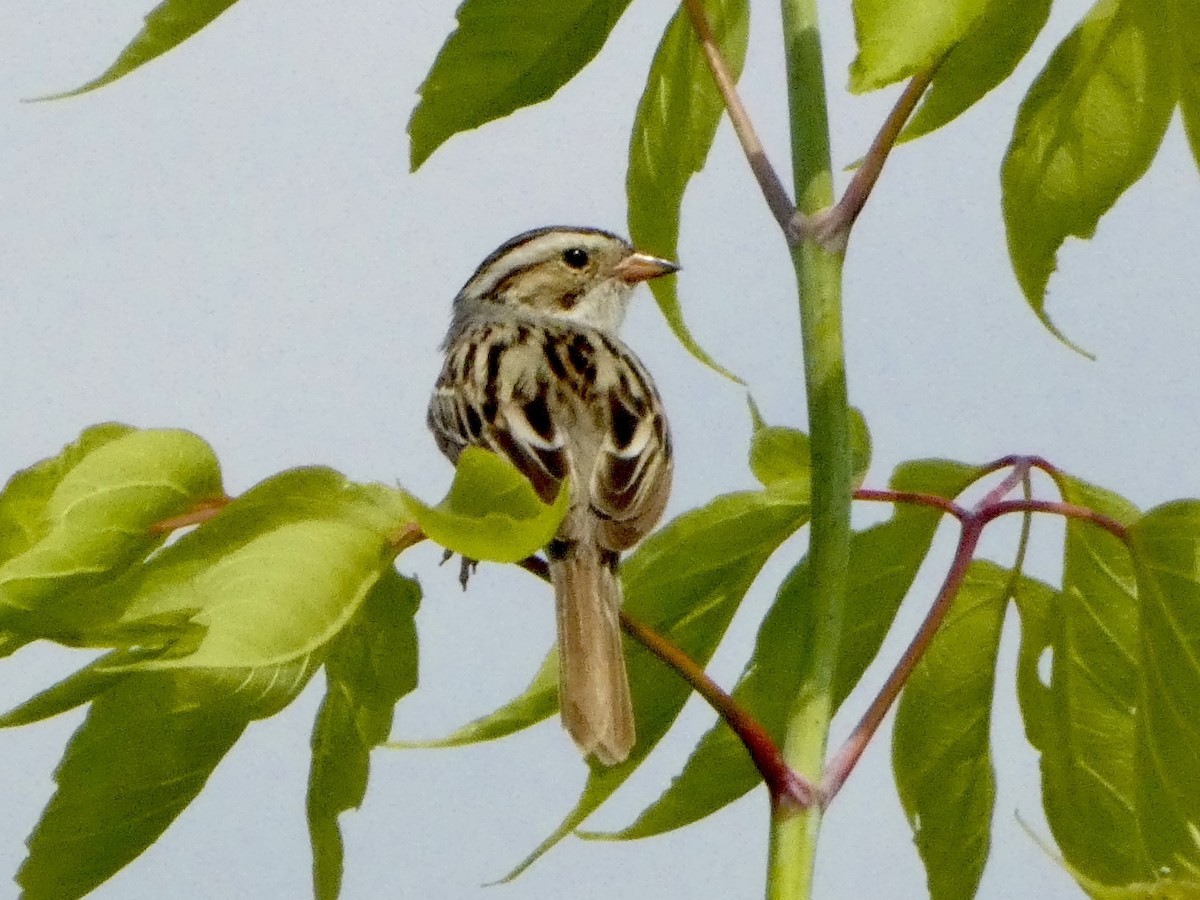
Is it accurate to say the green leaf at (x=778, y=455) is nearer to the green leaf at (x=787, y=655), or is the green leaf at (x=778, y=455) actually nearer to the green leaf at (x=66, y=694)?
the green leaf at (x=787, y=655)

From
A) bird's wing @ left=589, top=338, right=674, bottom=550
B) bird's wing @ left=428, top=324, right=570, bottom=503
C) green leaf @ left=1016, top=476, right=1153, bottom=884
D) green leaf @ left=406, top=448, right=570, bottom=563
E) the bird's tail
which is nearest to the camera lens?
green leaf @ left=406, top=448, right=570, bottom=563

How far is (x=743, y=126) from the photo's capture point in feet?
7.83

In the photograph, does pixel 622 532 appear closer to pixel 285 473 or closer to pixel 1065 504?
pixel 1065 504

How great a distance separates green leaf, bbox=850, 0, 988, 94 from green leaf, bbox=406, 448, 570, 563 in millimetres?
485

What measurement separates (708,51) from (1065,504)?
0.76m

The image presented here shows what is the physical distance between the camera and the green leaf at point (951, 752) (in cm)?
259

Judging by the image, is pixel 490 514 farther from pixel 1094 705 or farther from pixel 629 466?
pixel 629 466

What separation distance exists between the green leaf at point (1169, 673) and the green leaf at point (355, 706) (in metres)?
0.93

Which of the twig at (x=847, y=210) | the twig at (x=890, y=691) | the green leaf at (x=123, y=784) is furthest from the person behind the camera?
the twig at (x=847, y=210)

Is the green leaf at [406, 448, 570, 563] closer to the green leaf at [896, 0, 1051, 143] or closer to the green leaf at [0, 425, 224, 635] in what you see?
the green leaf at [0, 425, 224, 635]

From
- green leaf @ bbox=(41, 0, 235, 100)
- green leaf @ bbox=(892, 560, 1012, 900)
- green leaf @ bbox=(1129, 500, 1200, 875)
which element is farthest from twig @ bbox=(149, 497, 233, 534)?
green leaf @ bbox=(1129, 500, 1200, 875)

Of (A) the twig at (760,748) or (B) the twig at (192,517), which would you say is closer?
(A) the twig at (760,748)

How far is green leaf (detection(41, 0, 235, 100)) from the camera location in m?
2.23

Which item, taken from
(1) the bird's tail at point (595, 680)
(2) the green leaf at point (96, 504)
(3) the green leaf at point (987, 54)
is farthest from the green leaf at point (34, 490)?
(3) the green leaf at point (987, 54)
